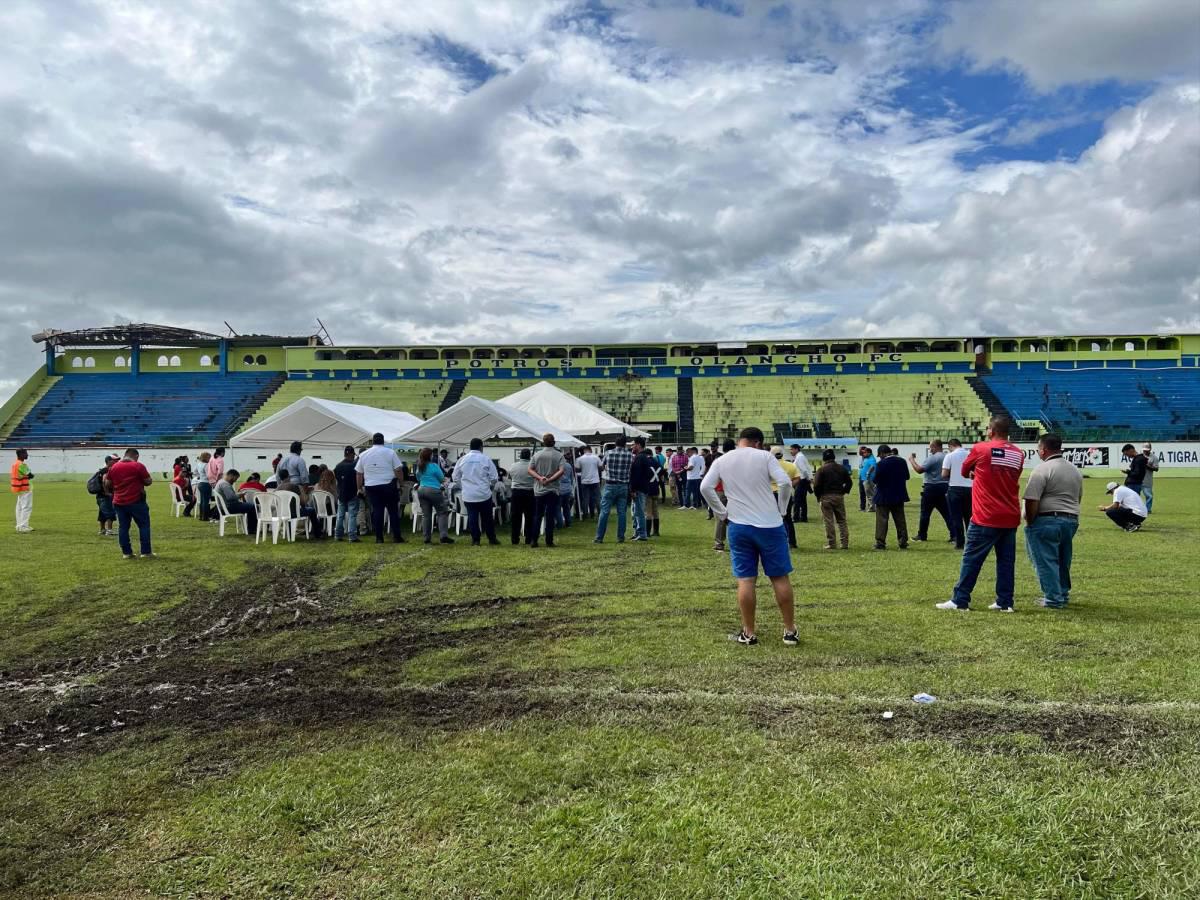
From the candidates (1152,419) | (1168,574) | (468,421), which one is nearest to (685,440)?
(1152,419)

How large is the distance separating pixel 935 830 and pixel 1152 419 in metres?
48.8

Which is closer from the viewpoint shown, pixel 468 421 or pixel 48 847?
pixel 48 847

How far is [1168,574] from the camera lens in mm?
8758

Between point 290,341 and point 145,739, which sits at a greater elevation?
point 290,341

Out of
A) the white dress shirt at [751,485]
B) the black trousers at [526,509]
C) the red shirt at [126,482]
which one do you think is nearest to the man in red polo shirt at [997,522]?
the white dress shirt at [751,485]

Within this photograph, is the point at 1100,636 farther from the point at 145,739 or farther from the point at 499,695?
the point at 145,739

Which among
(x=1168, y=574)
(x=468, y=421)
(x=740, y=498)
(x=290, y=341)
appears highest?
(x=290, y=341)

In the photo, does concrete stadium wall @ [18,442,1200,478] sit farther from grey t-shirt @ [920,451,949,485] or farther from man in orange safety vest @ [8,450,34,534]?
grey t-shirt @ [920,451,949,485]

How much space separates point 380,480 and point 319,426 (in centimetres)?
440

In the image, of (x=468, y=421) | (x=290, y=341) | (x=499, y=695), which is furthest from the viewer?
(x=290, y=341)

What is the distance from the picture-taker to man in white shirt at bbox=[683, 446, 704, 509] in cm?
1801

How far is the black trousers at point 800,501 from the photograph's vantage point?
13.1 metres

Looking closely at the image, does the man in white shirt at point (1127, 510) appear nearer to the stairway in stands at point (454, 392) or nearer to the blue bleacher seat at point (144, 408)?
the stairway in stands at point (454, 392)

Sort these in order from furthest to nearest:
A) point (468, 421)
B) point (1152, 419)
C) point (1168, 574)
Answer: point (1152, 419), point (468, 421), point (1168, 574)
